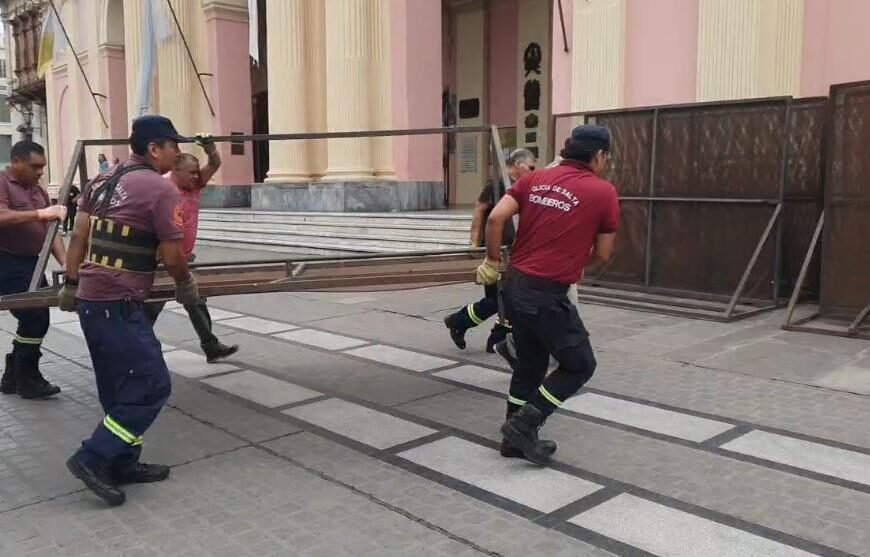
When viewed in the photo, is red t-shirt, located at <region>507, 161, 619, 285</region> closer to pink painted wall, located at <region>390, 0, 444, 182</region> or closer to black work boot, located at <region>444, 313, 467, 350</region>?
black work boot, located at <region>444, 313, 467, 350</region>

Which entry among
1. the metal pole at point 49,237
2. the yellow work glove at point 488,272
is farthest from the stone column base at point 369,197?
the yellow work glove at point 488,272

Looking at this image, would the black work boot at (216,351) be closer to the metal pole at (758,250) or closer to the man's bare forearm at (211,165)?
the man's bare forearm at (211,165)

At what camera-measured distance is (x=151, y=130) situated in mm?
4012

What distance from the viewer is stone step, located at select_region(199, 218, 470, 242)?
1281 cm

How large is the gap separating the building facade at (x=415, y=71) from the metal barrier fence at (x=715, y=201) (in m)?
1.18

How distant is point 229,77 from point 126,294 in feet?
62.0

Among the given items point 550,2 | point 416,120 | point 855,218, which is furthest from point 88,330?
point 550,2

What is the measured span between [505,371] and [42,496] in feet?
11.4

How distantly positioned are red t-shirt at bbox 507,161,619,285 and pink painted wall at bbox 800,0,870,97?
6340 millimetres

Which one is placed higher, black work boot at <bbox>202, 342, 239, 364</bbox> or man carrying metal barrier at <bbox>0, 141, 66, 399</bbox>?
man carrying metal barrier at <bbox>0, 141, 66, 399</bbox>

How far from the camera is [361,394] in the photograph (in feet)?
18.6

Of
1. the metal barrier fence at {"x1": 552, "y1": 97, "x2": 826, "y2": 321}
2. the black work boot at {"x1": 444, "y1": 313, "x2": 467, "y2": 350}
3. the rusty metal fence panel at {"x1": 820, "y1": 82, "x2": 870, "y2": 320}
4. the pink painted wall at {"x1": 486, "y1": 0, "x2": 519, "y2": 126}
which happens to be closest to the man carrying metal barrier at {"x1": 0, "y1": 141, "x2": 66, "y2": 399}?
the black work boot at {"x1": 444, "y1": 313, "x2": 467, "y2": 350}

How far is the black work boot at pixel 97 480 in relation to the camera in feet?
12.3

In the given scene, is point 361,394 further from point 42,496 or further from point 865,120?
point 865,120
